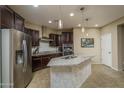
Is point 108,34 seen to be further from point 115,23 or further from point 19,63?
point 19,63

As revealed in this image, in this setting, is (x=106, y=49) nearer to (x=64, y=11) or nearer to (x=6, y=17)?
(x=64, y=11)

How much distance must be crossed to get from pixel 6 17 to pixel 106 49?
236 inches

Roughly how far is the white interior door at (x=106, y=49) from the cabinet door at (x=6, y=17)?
211 inches

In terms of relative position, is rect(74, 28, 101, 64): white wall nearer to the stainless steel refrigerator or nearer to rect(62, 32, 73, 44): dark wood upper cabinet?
rect(62, 32, 73, 44): dark wood upper cabinet

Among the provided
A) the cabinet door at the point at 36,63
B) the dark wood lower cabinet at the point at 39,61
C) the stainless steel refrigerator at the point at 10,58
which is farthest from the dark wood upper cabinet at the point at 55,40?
the stainless steel refrigerator at the point at 10,58

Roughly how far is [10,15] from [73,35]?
515 cm

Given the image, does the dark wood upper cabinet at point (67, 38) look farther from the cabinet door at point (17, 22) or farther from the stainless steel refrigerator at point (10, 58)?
the stainless steel refrigerator at point (10, 58)

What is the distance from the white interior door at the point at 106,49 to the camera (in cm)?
729

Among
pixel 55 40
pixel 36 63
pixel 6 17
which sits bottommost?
pixel 36 63

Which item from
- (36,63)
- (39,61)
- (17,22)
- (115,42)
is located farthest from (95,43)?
(17,22)

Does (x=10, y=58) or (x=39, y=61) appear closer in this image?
(x=10, y=58)

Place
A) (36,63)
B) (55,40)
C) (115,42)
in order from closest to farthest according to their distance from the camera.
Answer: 1. (115,42)
2. (36,63)
3. (55,40)

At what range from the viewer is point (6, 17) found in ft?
12.8
